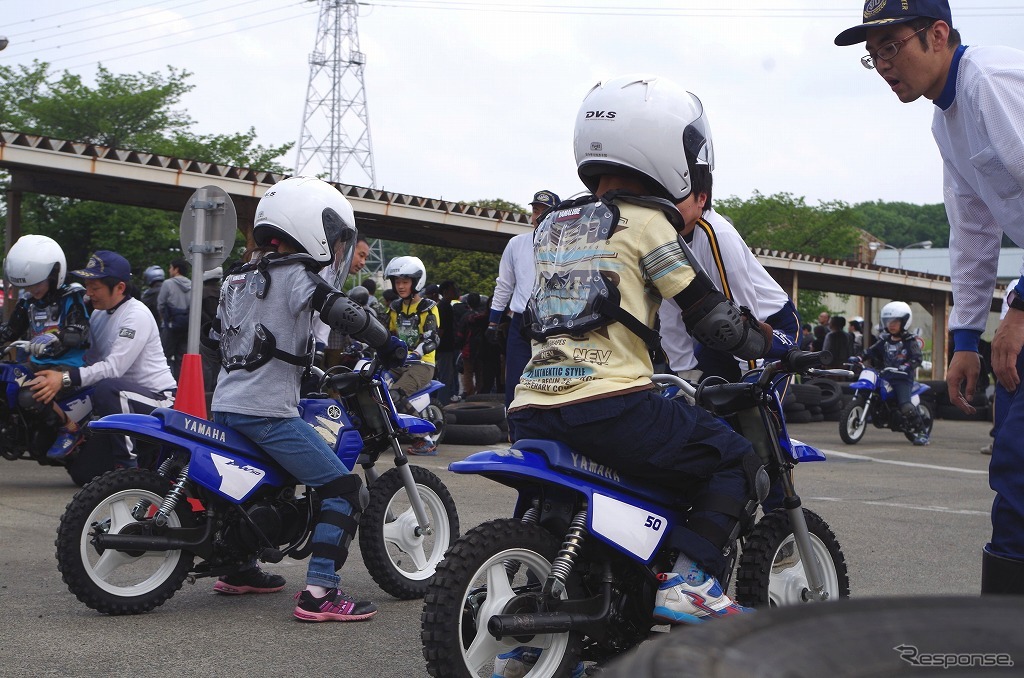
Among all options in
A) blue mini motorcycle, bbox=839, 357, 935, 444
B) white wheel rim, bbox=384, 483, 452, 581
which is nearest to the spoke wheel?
blue mini motorcycle, bbox=839, 357, 935, 444

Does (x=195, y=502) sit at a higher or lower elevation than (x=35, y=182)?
lower

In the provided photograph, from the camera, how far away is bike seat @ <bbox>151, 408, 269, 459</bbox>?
496 centimetres

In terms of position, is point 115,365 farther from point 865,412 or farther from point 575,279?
point 865,412

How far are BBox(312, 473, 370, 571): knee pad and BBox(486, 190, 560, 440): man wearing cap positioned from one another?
357cm

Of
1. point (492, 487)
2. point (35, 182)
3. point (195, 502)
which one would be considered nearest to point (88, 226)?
point (35, 182)

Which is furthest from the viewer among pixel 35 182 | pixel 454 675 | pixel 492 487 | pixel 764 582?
pixel 35 182

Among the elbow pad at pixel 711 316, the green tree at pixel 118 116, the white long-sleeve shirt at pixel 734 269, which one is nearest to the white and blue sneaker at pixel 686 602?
the elbow pad at pixel 711 316

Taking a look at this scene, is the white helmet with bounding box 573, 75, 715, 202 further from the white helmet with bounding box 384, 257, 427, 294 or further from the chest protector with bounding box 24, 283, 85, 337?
the white helmet with bounding box 384, 257, 427, 294

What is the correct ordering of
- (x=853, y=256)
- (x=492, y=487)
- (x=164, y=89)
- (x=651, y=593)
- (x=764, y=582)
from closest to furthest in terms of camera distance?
(x=651, y=593)
(x=764, y=582)
(x=492, y=487)
(x=164, y=89)
(x=853, y=256)

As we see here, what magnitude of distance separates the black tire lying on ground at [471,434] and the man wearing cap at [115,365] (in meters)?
4.61

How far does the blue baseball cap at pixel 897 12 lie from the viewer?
3.59 metres

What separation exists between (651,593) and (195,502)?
251cm

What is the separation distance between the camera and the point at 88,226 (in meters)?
41.4

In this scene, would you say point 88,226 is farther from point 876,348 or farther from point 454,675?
point 454,675
